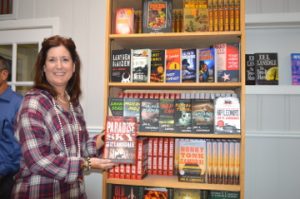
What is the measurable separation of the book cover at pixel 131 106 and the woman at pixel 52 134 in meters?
0.47

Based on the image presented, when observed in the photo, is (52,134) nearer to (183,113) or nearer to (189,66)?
(183,113)

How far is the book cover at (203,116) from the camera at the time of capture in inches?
79.3

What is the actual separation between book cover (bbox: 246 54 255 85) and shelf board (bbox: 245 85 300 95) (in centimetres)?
6

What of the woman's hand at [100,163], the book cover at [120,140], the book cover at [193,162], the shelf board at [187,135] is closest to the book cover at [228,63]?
the shelf board at [187,135]

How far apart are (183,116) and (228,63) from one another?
505 mm

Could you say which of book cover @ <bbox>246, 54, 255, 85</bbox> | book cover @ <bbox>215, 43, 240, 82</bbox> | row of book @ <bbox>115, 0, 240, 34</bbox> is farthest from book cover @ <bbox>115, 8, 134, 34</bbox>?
book cover @ <bbox>246, 54, 255, 85</bbox>

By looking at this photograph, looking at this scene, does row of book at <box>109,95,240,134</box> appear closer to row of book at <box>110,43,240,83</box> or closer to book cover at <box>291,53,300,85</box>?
row of book at <box>110,43,240,83</box>

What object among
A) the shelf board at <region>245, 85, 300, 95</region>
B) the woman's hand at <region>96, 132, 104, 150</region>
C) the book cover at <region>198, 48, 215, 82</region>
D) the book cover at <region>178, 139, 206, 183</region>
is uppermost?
the book cover at <region>198, 48, 215, 82</region>

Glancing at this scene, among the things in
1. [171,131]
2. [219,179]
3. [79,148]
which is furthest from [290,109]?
[79,148]

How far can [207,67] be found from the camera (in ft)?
6.69

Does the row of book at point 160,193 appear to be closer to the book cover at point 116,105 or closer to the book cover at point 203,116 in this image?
the book cover at point 203,116

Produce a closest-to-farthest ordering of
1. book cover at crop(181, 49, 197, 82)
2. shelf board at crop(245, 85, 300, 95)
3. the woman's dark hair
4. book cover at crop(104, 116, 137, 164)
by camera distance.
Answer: the woman's dark hair → book cover at crop(104, 116, 137, 164) → book cover at crop(181, 49, 197, 82) → shelf board at crop(245, 85, 300, 95)

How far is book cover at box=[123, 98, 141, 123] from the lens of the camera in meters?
2.10

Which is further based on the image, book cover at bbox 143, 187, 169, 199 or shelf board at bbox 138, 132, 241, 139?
book cover at bbox 143, 187, 169, 199
